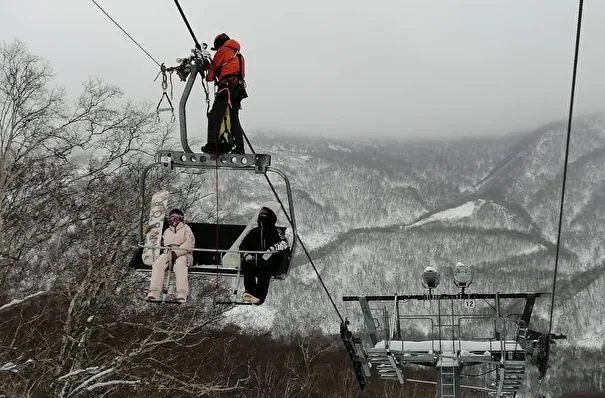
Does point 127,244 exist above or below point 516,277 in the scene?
above

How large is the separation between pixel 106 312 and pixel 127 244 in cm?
195

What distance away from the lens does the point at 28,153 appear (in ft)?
57.2

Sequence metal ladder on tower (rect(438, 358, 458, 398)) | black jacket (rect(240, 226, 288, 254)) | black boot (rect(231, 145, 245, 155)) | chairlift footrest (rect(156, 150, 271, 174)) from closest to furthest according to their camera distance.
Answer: chairlift footrest (rect(156, 150, 271, 174)), black boot (rect(231, 145, 245, 155)), black jacket (rect(240, 226, 288, 254)), metal ladder on tower (rect(438, 358, 458, 398))

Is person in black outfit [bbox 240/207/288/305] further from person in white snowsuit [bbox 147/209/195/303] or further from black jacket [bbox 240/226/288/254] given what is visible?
person in white snowsuit [bbox 147/209/195/303]

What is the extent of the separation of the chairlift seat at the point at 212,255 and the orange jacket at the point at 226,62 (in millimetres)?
1725

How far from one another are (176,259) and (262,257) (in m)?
1.08

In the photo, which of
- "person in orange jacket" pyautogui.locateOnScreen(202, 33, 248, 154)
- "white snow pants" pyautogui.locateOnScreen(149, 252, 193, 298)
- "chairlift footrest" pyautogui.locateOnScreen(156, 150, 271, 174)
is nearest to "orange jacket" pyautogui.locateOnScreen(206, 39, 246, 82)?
"person in orange jacket" pyautogui.locateOnScreen(202, 33, 248, 154)

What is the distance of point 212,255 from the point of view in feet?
31.0

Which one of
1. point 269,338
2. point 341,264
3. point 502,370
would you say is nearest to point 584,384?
point 269,338

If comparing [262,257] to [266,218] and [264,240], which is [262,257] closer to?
[264,240]

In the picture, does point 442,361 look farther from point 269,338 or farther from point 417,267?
point 417,267

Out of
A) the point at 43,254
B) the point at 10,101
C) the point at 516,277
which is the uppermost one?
the point at 10,101

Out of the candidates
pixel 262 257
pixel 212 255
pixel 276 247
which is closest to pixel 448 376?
pixel 212 255

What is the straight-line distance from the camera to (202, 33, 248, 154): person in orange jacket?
7.32 meters
